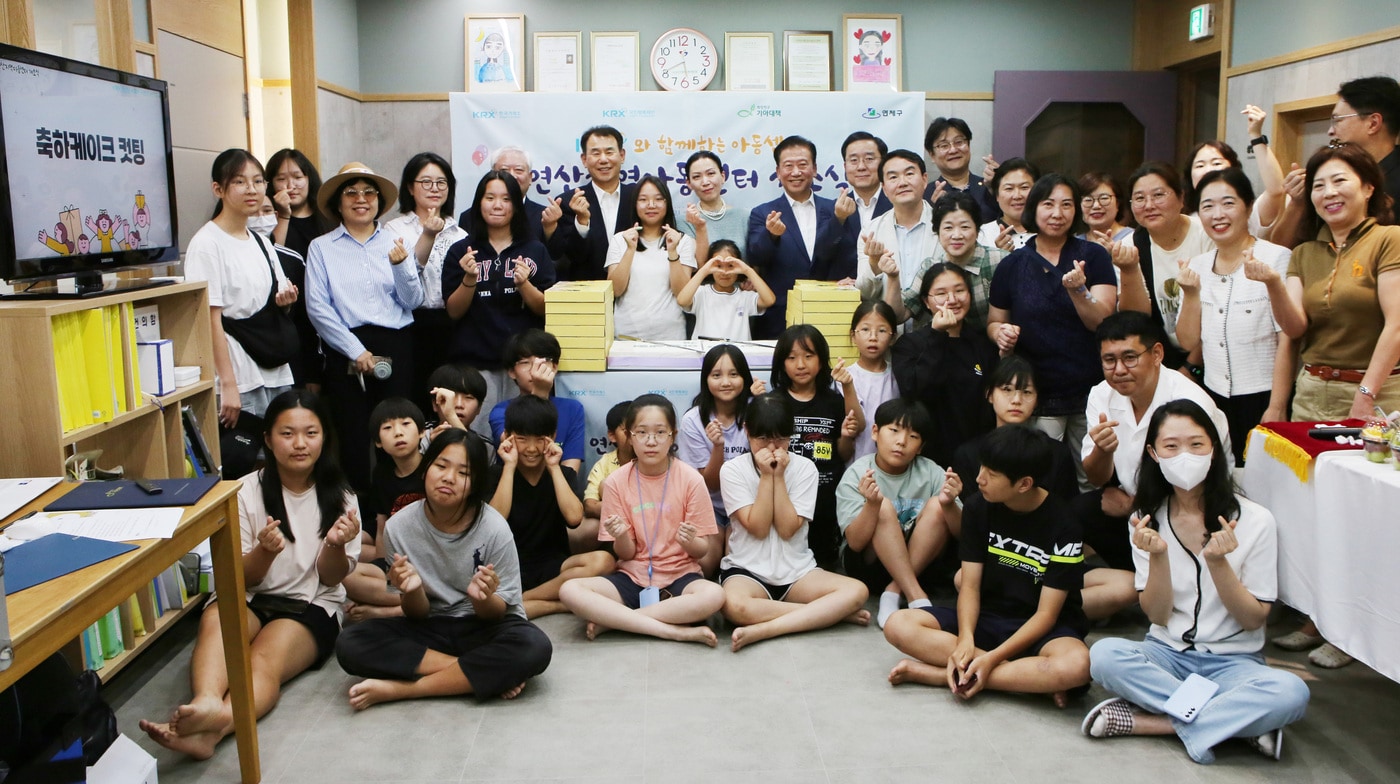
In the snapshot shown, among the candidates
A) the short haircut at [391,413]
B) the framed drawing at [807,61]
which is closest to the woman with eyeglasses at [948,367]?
the short haircut at [391,413]

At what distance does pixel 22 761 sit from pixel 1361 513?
2.91 metres

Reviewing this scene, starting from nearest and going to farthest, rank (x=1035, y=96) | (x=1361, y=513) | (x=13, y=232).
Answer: (x=1361, y=513) < (x=13, y=232) < (x=1035, y=96)

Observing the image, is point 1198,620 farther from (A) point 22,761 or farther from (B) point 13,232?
(B) point 13,232

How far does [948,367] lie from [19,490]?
2893mm

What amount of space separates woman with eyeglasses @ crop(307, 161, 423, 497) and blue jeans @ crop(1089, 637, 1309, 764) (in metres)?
2.83

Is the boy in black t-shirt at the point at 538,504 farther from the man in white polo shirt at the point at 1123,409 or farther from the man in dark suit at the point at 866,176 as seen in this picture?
the man in dark suit at the point at 866,176

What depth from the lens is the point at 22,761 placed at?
6.81 ft

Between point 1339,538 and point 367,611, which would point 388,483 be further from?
point 1339,538

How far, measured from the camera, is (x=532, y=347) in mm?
4148

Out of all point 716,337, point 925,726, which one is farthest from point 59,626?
point 716,337

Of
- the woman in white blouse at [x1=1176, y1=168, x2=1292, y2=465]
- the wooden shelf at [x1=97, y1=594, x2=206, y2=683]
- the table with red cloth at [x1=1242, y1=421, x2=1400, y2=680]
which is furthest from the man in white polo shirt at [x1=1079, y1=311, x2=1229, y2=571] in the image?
the wooden shelf at [x1=97, y1=594, x2=206, y2=683]

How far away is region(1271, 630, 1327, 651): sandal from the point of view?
3357 mm

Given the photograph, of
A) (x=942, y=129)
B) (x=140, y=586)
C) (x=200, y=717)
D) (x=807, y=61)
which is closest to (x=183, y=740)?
(x=200, y=717)

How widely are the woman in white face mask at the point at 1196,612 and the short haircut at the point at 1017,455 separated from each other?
286 mm
